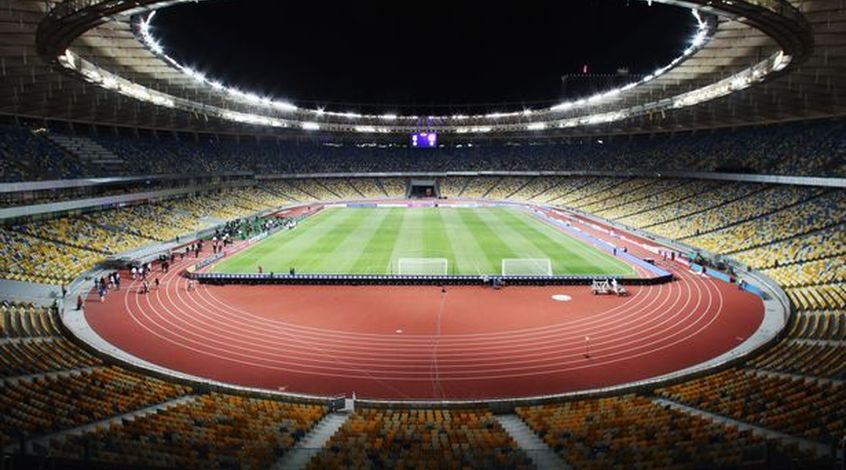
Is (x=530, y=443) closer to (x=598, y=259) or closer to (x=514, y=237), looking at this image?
(x=598, y=259)

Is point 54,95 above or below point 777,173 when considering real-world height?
above

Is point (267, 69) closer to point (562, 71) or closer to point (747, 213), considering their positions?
point (562, 71)

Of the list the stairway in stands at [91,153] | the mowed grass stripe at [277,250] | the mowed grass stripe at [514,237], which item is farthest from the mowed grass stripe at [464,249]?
the stairway in stands at [91,153]

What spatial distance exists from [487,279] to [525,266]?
4.15m

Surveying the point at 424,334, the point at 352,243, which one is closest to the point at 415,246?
the point at 352,243

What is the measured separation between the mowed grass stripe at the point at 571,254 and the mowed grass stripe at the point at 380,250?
11.5 metres

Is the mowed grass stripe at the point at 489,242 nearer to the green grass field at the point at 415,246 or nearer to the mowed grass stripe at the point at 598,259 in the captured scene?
the green grass field at the point at 415,246

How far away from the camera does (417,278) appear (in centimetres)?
3291

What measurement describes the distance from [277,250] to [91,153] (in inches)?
844

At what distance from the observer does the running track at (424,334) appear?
1972cm

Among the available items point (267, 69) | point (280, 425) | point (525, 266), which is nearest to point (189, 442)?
point (280, 425)

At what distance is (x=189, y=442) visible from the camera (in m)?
11.6

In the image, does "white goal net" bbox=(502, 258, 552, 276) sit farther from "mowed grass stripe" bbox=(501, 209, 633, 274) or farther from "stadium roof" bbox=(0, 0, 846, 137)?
"stadium roof" bbox=(0, 0, 846, 137)

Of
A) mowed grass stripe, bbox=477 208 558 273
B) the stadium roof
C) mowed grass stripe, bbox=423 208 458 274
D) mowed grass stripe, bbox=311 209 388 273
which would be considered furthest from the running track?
the stadium roof
